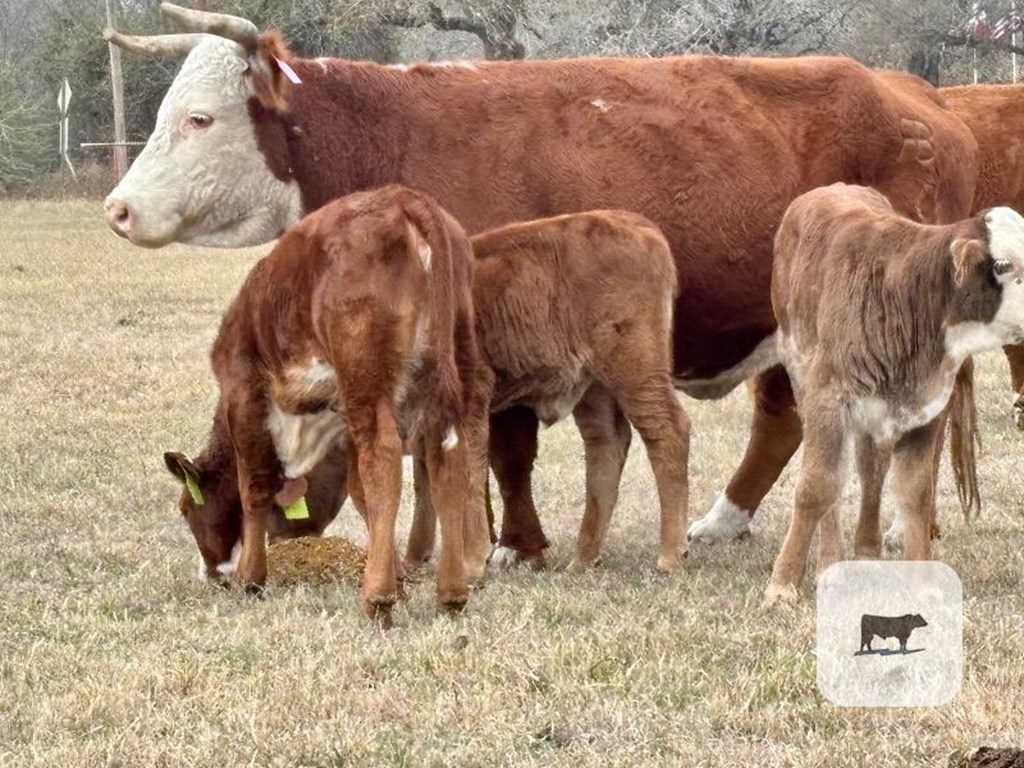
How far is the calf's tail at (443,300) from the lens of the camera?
5.75 m

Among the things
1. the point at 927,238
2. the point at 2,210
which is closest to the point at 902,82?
the point at 927,238

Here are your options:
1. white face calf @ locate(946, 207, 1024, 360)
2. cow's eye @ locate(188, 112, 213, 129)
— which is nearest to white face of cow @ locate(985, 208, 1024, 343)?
white face calf @ locate(946, 207, 1024, 360)

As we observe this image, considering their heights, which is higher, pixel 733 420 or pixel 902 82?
pixel 902 82

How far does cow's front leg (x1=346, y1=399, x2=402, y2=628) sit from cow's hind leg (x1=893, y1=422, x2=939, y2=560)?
1.74 meters

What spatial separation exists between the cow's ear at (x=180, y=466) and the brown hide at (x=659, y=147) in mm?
1211

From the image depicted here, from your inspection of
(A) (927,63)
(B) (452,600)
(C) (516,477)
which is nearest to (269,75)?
(C) (516,477)

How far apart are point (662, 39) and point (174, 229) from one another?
98.1 ft

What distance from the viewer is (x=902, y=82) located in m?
8.20

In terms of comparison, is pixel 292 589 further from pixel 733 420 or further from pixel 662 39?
pixel 662 39

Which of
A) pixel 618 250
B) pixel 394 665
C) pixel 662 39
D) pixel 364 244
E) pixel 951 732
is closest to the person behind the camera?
pixel 951 732

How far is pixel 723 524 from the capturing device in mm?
8008

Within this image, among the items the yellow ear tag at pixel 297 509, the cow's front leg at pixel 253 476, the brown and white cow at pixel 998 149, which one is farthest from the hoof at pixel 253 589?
the brown and white cow at pixel 998 149

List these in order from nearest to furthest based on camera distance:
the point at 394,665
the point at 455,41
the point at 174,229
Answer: the point at 394,665 → the point at 174,229 → the point at 455,41

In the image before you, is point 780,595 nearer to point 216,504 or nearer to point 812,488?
point 812,488
